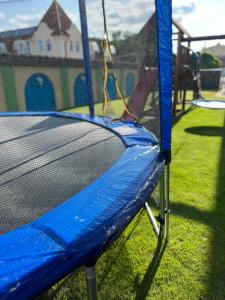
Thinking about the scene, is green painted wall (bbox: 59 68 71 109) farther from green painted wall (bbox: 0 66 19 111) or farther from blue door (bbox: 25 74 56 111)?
green painted wall (bbox: 0 66 19 111)

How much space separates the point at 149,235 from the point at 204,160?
1588 millimetres

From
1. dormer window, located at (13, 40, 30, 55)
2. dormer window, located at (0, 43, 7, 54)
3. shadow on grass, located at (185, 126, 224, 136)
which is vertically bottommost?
shadow on grass, located at (185, 126, 224, 136)

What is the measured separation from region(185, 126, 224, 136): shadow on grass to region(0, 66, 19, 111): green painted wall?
4.51 metres

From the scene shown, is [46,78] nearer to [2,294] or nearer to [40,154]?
[40,154]

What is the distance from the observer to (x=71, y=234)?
0.70 m

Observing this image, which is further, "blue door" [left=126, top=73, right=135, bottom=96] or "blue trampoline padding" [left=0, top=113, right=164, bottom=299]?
"blue door" [left=126, top=73, right=135, bottom=96]

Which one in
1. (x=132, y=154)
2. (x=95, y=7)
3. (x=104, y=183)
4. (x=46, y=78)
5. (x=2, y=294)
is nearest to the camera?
(x=2, y=294)

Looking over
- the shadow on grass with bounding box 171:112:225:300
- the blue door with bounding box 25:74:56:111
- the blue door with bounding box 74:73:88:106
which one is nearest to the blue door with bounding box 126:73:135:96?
the shadow on grass with bounding box 171:112:225:300

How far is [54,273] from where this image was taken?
606 millimetres

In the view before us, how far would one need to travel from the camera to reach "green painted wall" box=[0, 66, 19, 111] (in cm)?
646

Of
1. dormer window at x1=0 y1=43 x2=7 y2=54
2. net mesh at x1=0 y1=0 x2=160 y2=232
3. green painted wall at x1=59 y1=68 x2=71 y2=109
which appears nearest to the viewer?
net mesh at x1=0 y1=0 x2=160 y2=232

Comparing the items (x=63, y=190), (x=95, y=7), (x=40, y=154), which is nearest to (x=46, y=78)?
(x=95, y=7)

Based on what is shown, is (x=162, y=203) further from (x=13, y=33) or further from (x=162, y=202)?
(x=13, y=33)

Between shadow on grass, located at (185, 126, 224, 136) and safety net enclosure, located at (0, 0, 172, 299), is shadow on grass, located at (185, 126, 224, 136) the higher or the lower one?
the lower one
